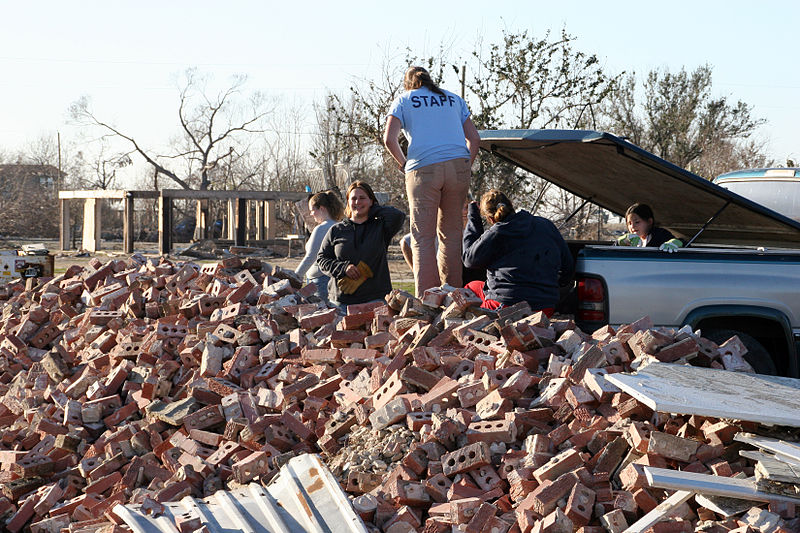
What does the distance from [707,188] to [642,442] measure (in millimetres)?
3522

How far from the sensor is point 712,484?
3594 mm

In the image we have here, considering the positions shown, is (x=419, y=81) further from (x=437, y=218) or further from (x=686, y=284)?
(x=686, y=284)

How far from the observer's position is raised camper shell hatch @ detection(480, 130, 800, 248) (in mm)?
6836

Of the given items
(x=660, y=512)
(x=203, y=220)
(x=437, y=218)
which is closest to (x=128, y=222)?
(x=203, y=220)

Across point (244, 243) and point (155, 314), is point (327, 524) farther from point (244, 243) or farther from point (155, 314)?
point (244, 243)

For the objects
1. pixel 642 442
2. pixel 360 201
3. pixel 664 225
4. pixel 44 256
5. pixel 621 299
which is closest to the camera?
pixel 642 442

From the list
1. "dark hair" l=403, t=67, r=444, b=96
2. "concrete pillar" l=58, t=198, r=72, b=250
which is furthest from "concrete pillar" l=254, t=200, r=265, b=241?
"dark hair" l=403, t=67, r=444, b=96

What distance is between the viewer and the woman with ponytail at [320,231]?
745 centimetres

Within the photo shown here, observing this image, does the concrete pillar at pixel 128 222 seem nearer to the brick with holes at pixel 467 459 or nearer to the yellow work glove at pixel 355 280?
the yellow work glove at pixel 355 280

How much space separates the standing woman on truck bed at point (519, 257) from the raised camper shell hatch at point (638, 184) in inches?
38.7

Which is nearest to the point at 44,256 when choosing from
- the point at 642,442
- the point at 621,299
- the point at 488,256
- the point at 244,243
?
the point at 488,256

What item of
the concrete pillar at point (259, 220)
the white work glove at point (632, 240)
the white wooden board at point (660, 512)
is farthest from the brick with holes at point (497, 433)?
the concrete pillar at point (259, 220)

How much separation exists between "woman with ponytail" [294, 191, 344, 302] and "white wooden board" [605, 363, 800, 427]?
3.49 metres

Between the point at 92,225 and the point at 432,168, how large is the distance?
2613 cm
